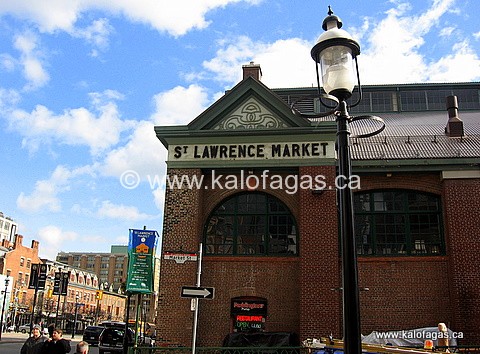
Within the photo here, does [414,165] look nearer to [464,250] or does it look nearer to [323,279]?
[464,250]

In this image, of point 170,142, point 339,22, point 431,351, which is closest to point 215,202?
point 170,142

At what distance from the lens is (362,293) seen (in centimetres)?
1709

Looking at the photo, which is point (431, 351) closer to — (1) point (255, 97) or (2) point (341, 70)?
(2) point (341, 70)

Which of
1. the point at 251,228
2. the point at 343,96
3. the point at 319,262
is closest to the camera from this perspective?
the point at 343,96

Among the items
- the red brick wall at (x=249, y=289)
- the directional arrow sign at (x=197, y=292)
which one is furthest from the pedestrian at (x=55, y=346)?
the red brick wall at (x=249, y=289)

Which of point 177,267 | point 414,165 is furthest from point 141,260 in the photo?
point 414,165

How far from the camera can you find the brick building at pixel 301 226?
16734mm

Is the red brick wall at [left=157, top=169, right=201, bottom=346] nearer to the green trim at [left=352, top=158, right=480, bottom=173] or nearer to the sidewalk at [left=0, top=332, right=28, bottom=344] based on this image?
the green trim at [left=352, top=158, right=480, bottom=173]

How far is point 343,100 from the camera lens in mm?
6059

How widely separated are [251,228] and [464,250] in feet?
24.5

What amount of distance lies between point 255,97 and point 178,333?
9.14 metres

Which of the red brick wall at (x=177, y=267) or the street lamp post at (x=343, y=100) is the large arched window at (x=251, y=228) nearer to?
the red brick wall at (x=177, y=267)

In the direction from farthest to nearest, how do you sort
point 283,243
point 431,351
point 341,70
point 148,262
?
point 283,243, point 148,262, point 431,351, point 341,70

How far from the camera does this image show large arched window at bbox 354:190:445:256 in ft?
57.7
